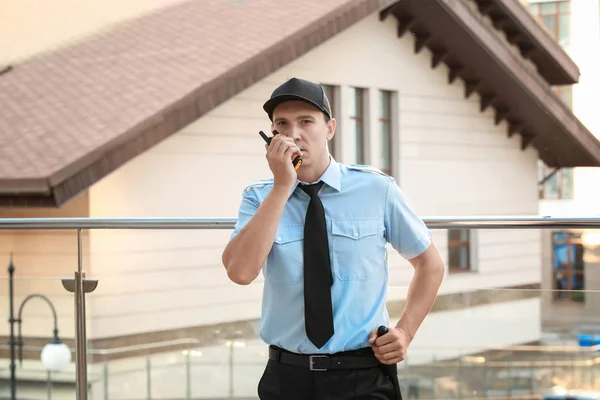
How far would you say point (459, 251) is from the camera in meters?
18.7

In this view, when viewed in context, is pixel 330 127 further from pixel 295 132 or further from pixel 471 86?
pixel 471 86

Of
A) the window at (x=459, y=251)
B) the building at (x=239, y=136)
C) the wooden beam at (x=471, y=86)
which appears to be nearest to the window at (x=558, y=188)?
the building at (x=239, y=136)

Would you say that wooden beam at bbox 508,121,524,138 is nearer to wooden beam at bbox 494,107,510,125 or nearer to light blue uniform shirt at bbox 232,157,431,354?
wooden beam at bbox 494,107,510,125

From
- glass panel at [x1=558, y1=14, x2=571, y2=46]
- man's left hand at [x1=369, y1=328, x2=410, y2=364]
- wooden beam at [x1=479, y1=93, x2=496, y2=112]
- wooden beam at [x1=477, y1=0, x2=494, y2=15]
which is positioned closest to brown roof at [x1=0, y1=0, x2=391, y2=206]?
wooden beam at [x1=477, y1=0, x2=494, y2=15]

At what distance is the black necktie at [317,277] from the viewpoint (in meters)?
2.64

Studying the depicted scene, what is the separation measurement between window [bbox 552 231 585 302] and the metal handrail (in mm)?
36266

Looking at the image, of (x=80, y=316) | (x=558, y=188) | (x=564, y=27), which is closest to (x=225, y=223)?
(x=80, y=316)

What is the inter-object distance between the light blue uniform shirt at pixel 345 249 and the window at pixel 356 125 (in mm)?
13248

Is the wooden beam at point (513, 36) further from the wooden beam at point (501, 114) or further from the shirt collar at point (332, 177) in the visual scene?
the shirt collar at point (332, 177)

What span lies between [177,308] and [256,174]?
32.8ft

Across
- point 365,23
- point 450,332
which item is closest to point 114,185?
point 365,23

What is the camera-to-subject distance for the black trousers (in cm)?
264

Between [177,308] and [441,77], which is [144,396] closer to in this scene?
[177,308]

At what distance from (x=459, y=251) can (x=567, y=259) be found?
2347cm
